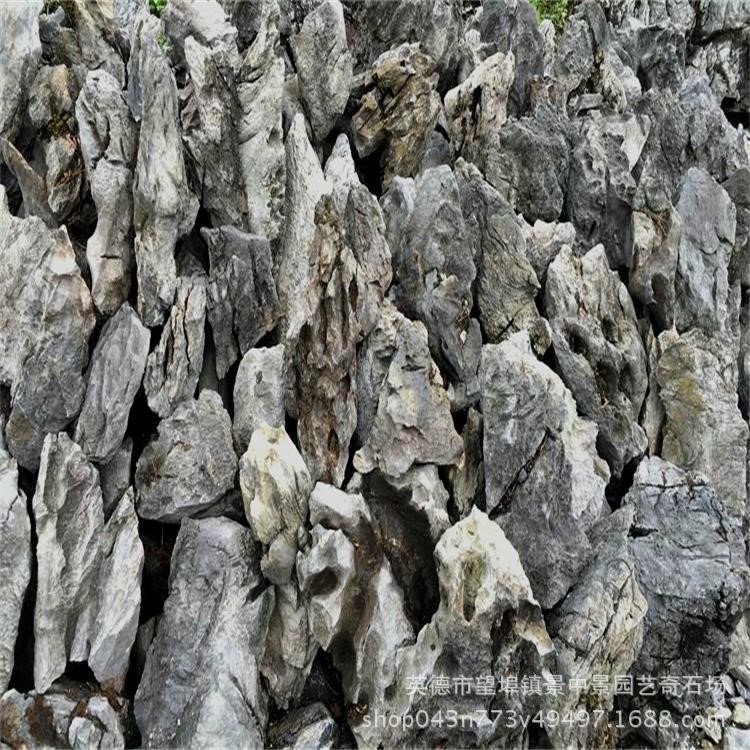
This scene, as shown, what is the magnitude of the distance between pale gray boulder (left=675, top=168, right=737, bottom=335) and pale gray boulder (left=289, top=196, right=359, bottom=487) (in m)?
8.35

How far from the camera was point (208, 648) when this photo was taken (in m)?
10.4

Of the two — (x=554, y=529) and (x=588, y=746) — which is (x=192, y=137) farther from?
(x=588, y=746)

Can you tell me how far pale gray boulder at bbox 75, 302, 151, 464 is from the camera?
11.1m

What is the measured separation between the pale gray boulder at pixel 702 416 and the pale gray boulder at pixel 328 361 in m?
7.12

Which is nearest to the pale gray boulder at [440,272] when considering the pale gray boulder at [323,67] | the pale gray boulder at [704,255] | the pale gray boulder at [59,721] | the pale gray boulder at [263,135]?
the pale gray boulder at [263,135]

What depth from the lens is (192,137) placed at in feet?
43.6

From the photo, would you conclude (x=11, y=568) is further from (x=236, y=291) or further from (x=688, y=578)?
(x=688, y=578)

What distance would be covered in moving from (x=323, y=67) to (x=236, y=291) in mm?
6964

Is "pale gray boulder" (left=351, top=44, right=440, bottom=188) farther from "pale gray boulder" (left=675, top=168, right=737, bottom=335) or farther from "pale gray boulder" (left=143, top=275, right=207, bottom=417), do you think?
"pale gray boulder" (left=675, top=168, right=737, bottom=335)

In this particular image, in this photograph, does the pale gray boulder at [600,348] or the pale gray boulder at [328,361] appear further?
the pale gray boulder at [600,348]

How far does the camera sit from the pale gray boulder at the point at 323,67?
15906 millimetres

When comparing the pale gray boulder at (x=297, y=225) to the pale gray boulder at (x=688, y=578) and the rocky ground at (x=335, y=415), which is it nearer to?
the rocky ground at (x=335, y=415)

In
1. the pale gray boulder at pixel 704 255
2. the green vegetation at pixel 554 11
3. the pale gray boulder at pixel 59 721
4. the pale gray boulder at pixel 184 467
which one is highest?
the green vegetation at pixel 554 11

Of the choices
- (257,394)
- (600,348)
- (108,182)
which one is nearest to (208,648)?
(257,394)
